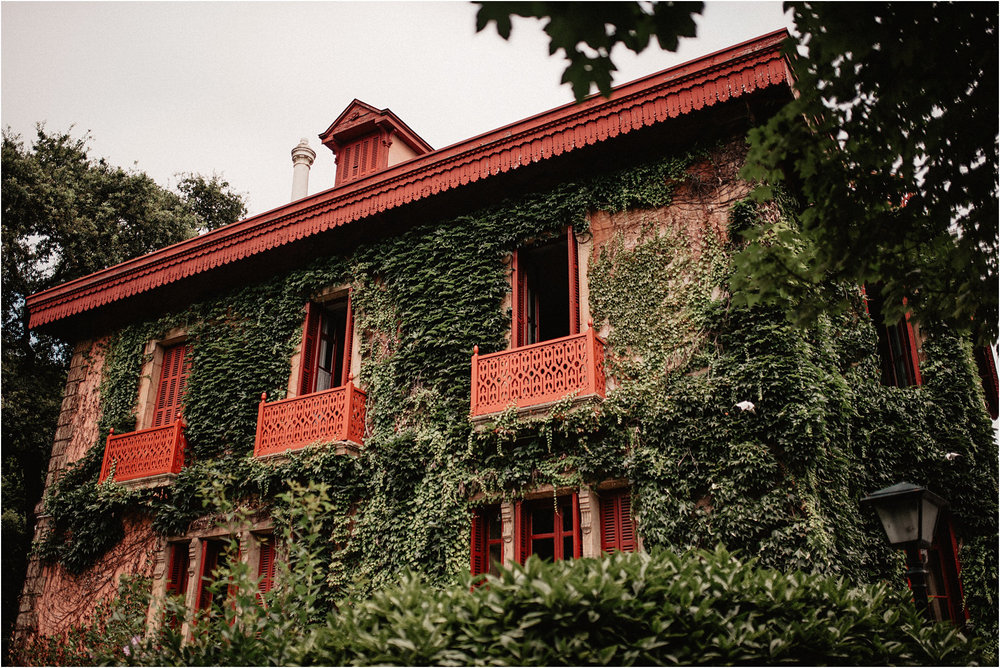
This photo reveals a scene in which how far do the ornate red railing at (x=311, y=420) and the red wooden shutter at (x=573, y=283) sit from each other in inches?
125

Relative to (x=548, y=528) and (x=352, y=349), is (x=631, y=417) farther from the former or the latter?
(x=352, y=349)

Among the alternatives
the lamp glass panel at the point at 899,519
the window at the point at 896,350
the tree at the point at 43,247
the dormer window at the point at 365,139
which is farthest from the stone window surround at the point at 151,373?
the lamp glass panel at the point at 899,519

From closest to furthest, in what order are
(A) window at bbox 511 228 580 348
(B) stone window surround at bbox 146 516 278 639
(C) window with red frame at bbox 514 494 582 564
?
(C) window with red frame at bbox 514 494 582 564 < (A) window at bbox 511 228 580 348 < (B) stone window surround at bbox 146 516 278 639

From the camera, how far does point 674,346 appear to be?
32.5ft

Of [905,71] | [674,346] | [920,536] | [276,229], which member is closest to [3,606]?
[276,229]

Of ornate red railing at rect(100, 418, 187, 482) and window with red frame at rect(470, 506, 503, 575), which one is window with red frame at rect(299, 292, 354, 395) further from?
window with red frame at rect(470, 506, 503, 575)

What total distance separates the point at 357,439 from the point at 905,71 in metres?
8.17

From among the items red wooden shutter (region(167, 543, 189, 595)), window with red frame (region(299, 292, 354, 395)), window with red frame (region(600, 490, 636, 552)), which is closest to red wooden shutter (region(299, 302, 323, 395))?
window with red frame (region(299, 292, 354, 395))

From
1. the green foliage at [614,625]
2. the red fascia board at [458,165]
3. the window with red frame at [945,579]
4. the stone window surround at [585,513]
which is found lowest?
the green foliage at [614,625]

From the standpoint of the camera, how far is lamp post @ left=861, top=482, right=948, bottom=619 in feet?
22.9

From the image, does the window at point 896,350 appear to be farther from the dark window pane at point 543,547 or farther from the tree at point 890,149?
the dark window pane at point 543,547

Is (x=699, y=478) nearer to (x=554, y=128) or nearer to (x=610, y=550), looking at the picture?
(x=610, y=550)

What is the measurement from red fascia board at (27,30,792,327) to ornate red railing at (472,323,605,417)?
2747mm

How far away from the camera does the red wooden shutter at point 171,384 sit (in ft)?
45.3
